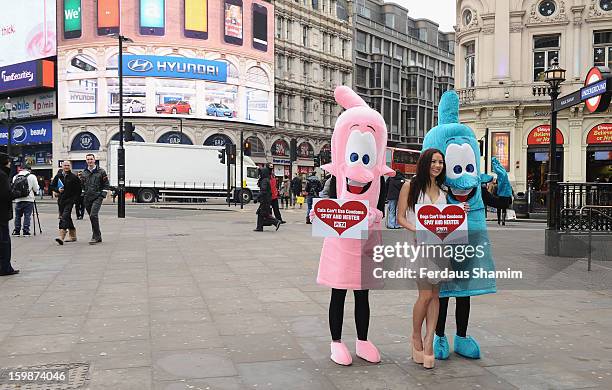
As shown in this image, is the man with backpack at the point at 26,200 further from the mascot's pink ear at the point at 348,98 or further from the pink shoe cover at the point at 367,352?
the pink shoe cover at the point at 367,352

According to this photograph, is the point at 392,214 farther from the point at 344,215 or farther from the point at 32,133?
the point at 32,133

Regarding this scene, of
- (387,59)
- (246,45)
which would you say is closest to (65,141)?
(246,45)

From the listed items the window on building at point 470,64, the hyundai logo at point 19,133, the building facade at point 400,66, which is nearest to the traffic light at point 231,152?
the window on building at point 470,64

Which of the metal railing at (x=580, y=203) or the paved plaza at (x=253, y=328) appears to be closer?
the paved plaza at (x=253, y=328)

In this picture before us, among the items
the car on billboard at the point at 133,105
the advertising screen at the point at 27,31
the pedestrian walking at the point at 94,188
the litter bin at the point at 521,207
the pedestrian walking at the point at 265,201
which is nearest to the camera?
the pedestrian walking at the point at 94,188

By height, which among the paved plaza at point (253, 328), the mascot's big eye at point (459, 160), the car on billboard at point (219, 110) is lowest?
the paved plaza at point (253, 328)

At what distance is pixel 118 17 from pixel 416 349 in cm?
4855

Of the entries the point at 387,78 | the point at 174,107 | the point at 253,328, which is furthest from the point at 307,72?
the point at 253,328

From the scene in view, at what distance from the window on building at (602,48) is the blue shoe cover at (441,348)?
25.6 m

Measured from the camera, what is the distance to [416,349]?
4.86m

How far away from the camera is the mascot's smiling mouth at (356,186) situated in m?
5.03

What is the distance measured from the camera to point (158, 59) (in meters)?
48.2

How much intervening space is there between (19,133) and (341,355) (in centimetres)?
5675

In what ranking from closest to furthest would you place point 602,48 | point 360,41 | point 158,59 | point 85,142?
1. point 602,48
2. point 158,59
3. point 85,142
4. point 360,41
